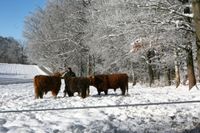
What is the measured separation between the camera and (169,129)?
12.5 meters

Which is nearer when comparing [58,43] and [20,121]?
[20,121]

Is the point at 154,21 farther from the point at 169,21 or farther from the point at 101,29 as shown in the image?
the point at 101,29

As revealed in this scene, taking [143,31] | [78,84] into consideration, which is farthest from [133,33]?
[78,84]

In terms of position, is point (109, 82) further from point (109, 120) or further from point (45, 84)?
point (109, 120)

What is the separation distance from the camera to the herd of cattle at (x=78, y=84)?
67.8 ft

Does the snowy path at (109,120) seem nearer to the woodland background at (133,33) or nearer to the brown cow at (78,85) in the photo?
the woodland background at (133,33)

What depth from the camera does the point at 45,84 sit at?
71.2 ft

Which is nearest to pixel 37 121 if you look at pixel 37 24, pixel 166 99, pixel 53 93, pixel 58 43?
pixel 166 99

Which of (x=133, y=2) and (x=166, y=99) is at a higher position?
(x=133, y=2)

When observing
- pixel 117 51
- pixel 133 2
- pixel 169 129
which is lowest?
pixel 169 129

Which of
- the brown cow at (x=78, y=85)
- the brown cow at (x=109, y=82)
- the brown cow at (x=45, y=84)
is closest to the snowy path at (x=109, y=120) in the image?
the brown cow at (x=78, y=85)

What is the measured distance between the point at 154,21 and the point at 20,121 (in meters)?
13.2

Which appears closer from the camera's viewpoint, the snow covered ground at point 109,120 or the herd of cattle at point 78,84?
the snow covered ground at point 109,120

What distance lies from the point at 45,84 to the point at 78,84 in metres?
1.96
